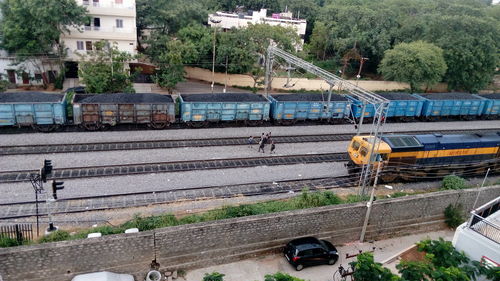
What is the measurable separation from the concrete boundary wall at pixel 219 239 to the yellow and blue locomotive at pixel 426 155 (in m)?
4.07

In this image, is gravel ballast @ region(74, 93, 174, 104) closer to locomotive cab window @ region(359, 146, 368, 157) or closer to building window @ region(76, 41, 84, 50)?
building window @ region(76, 41, 84, 50)

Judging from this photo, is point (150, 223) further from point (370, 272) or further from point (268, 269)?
point (370, 272)

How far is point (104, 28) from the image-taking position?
3709 centimetres

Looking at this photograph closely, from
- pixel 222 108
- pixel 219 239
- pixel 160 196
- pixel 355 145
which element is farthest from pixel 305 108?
pixel 219 239

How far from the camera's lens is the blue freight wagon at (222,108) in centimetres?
2911

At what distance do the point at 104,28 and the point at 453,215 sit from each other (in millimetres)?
32076

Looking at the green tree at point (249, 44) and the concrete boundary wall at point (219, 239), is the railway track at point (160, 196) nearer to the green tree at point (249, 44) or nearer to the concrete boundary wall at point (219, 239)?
the concrete boundary wall at point (219, 239)

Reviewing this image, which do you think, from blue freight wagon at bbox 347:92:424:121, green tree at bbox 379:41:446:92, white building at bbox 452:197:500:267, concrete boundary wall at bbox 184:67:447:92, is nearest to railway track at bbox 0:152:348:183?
blue freight wagon at bbox 347:92:424:121

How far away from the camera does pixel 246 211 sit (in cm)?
1727

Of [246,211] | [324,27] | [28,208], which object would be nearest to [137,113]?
[28,208]

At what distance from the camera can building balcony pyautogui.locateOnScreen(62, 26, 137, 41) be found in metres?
36.2

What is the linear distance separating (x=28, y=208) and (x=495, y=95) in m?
41.3

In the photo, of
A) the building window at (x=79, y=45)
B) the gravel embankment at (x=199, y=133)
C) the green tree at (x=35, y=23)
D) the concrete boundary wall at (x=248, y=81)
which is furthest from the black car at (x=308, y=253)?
the building window at (x=79, y=45)

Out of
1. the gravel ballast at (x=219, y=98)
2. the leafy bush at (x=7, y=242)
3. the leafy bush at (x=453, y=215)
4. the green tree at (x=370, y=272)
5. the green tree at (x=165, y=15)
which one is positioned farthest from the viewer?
the green tree at (x=165, y=15)
